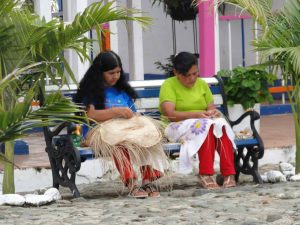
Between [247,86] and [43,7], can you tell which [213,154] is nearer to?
[247,86]

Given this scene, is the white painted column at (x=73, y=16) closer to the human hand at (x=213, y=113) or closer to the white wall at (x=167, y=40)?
the human hand at (x=213, y=113)

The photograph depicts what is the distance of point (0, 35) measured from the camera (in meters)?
7.84

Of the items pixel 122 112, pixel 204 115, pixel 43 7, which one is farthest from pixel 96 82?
pixel 43 7

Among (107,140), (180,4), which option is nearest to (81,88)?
(107,140)

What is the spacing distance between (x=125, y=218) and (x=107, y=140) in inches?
45.8

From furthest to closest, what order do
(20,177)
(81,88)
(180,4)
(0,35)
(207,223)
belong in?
(180,4)
(20,177)
(81,88)
(0,35)
(207,223)

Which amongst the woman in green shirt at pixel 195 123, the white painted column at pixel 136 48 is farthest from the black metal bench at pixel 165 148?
the white painted column at pixel 136 48

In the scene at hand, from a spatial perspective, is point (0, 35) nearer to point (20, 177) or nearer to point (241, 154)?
point (20, 177)

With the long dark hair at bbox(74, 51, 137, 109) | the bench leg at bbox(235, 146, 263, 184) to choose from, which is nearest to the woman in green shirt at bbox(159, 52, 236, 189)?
the bench leg at bbox(235, 146, 263, 184)

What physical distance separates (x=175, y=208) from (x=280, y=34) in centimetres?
210

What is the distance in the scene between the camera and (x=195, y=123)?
28.4ft

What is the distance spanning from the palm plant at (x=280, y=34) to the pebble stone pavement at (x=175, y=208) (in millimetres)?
921

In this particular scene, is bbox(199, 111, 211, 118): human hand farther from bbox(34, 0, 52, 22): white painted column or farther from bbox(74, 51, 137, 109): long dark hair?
bbox(34, 0, 52, 22): white painted column

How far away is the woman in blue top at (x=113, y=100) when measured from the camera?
27.3 ft
